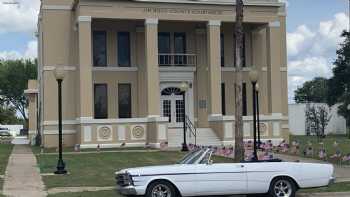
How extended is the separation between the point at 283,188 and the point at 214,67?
78.9 ft

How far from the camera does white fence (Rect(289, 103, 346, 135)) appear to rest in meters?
73.2

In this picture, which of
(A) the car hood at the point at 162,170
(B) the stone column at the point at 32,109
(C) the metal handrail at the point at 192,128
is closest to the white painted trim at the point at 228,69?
(C) the metal handrail at the point at 192,128

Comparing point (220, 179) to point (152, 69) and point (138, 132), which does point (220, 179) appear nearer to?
point (138, 132)

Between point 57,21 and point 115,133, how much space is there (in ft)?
27.4

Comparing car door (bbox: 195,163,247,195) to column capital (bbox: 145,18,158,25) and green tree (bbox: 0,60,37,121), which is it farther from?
green tree (bbox: 0,60,37,121)

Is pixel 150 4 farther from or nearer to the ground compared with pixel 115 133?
farther from the ground

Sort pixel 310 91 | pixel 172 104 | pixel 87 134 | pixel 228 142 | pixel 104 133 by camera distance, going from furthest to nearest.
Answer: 1. pixel 310 91
2. pixel 172 104
3. pixel 228 142
4. pixel 104 133
5. pixel 87 134

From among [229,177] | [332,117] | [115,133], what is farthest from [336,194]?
[332,117]

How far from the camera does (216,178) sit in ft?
48.6

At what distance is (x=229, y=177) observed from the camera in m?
14.9

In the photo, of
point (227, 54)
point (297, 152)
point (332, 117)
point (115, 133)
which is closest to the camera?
point (297, 152)

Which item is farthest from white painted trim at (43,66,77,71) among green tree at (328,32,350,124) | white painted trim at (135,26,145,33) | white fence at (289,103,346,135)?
white fence at (289,103,346,135)

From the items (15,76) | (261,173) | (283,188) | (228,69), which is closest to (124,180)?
(261,173)

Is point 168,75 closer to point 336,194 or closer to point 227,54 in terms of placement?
point 227,54
